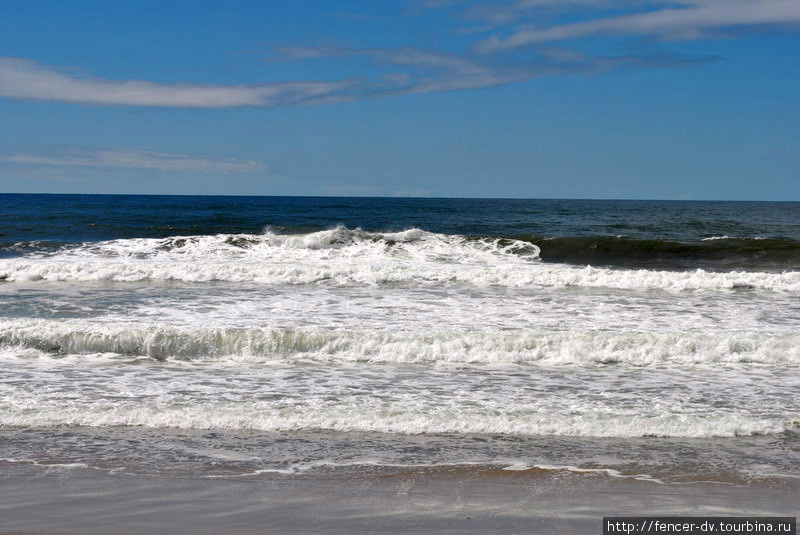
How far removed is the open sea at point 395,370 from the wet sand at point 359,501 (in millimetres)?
214

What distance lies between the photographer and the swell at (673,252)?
2170 centimetres

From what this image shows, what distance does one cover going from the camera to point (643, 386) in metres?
8.02


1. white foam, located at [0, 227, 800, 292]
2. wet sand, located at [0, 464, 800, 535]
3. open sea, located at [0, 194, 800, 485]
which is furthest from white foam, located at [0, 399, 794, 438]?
white foam, located at [0, 227, 800, 292]

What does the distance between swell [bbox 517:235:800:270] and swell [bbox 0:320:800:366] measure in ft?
40.6

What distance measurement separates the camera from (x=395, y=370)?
873 centimetres

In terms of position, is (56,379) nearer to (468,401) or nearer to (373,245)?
(468,401)

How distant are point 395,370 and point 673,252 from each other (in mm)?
18306

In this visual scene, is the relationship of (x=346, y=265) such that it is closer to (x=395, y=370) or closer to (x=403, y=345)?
(x=403, y=345)

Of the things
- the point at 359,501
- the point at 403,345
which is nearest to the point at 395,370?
the point at 403,345

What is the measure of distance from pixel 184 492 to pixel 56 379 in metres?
4.06

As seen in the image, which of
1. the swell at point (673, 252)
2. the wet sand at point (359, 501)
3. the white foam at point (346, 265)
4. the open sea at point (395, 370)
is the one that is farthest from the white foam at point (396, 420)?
the swell at point (673, 252)

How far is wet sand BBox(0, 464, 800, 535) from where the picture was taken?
4348 mm

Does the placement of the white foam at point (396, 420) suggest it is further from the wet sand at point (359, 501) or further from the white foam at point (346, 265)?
the white foam at point (346, 265)

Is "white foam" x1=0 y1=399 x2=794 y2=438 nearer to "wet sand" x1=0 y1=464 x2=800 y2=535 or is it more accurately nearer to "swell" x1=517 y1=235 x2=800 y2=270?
"wet sand" x1=0 y1=464 x2=800 y2=535
